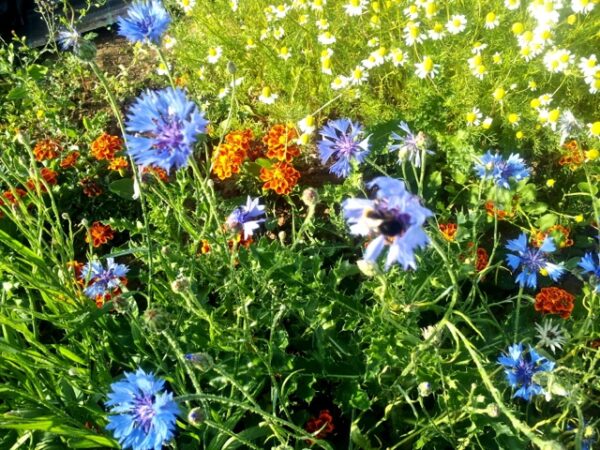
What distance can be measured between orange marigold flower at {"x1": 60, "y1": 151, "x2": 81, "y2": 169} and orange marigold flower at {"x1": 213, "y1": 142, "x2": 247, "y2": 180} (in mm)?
711

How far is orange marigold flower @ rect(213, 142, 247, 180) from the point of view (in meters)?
2.28

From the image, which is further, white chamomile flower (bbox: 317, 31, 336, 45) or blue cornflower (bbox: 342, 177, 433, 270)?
white chamomile flower (bbox: 317, 31, 336, 45)

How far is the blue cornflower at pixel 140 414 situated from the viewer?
3.38ft

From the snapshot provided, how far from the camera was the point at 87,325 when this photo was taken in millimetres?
1594

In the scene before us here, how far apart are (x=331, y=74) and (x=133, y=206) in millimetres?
1074

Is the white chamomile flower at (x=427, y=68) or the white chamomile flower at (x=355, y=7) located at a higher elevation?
the white chamomile flower at (x=355, y=7)

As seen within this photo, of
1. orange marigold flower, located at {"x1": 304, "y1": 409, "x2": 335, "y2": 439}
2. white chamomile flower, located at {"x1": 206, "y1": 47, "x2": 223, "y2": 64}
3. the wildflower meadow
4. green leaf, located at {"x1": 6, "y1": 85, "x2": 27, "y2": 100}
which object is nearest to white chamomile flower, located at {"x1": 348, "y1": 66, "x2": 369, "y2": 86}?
the wildflower meadow

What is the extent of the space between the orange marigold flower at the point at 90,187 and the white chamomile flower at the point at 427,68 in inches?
57.0

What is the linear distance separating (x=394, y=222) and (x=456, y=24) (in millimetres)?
1819

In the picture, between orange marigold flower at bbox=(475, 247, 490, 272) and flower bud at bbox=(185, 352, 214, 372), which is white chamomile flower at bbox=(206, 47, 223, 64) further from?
flower bud at bbox=(185, 352, 214, 372)

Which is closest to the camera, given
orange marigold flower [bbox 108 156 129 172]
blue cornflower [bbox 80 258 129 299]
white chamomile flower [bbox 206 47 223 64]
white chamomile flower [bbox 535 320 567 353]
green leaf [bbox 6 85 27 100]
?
white chamomile flower [bbox 535 320 567 353]

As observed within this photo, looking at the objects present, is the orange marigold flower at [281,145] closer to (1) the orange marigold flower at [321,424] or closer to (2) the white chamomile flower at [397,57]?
(2) the white chamomile flower at [397,57]

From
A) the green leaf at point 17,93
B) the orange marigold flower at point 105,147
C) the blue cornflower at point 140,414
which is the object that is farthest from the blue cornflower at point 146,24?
the green leaf at point 17,93

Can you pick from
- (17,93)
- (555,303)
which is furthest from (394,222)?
(17,93)
